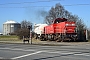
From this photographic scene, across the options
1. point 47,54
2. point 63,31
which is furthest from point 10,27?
point 47,54

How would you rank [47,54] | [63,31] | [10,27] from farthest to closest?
[10,27] → [63,31] → [47,54]

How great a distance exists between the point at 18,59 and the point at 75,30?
23.5 m

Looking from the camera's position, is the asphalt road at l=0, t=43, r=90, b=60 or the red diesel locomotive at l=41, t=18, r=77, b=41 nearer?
the asphalt road at l=0, t=43, r=90, b=60

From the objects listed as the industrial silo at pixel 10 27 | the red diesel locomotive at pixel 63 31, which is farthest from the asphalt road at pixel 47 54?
the industrial silo at pixel 10 27

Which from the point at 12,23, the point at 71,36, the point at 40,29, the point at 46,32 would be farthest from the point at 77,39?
the point at 12,23

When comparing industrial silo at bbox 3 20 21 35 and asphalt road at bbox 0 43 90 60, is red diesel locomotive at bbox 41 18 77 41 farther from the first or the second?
industrial silo at bbox 3 20 21 35

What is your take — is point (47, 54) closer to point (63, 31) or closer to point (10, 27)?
point (63, 31)

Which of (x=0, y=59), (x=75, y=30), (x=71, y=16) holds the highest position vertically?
(x=71, y=16)

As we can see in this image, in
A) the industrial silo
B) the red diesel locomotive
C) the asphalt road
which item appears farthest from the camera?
the industrial silo

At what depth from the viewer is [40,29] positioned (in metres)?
50.2

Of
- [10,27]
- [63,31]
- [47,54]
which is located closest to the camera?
[47,54]

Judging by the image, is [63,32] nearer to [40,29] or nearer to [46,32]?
[46,32]

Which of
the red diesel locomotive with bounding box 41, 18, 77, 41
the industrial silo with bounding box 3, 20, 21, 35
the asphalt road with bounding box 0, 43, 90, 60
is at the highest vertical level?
the industrial silo with bounding box 3, 20, 21, 35

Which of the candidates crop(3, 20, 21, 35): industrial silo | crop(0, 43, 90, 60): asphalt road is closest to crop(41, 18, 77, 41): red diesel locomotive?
crop(0, 43, 90, 60): asphalt road
